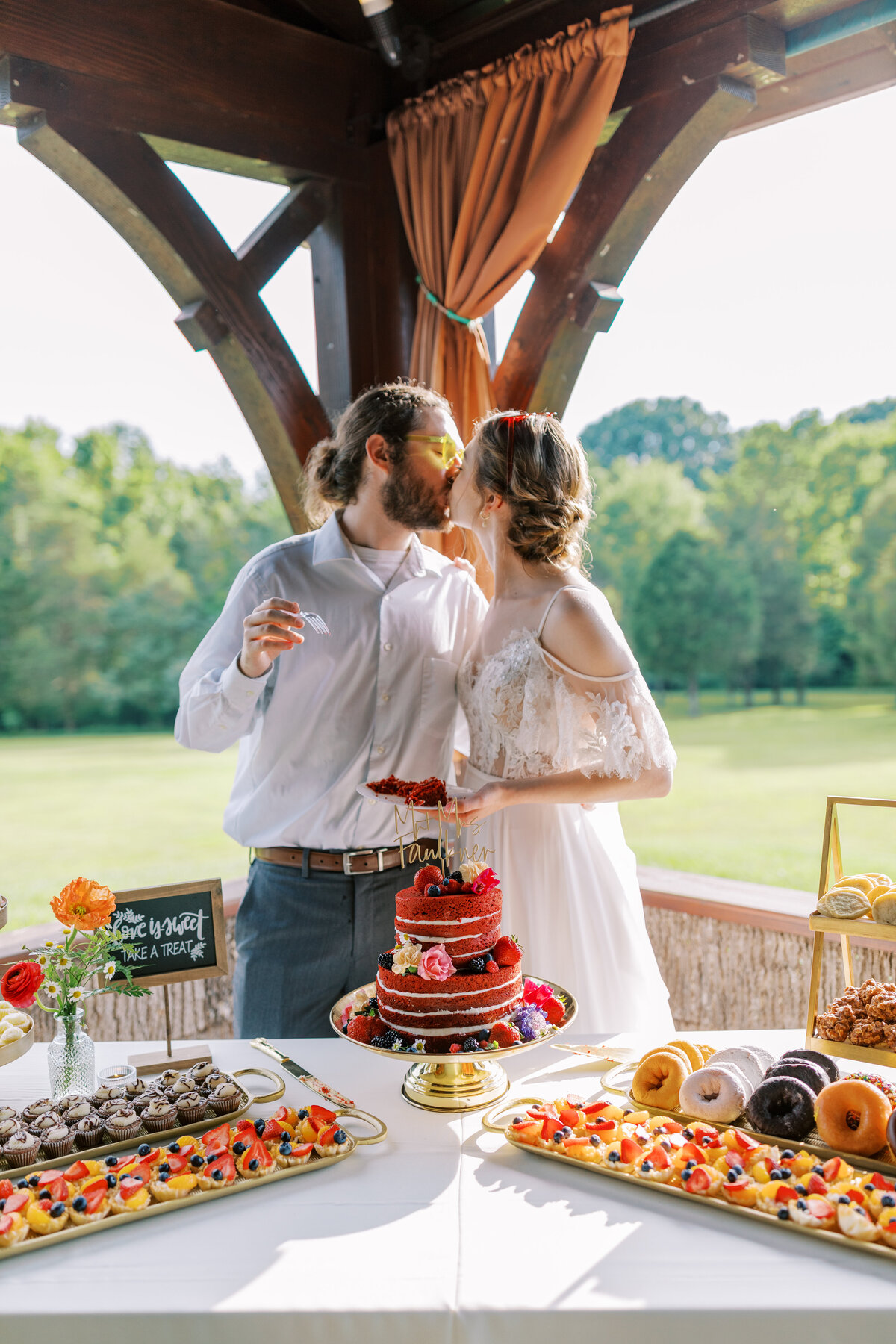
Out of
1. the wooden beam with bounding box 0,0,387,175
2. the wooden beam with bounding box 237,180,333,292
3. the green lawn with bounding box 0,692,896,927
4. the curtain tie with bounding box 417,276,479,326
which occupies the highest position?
the wooden beam with bounding box 0,0,387,175

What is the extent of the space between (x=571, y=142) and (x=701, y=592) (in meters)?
21.8

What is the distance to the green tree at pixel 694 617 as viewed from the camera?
22844 millimetres

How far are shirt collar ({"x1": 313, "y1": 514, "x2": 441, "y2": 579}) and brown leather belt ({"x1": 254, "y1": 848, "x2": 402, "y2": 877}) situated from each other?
2.19 feet

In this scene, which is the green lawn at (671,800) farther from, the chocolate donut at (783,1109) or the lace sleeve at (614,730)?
the chocolate donut at (783,1109)

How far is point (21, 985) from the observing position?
149 cm

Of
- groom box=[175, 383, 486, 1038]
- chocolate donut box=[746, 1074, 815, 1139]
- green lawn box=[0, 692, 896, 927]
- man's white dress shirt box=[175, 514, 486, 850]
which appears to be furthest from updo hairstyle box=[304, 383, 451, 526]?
green lawn box=[0, 692, 896, 927]

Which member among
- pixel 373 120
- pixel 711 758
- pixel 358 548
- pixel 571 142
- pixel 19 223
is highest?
pixel 19 223

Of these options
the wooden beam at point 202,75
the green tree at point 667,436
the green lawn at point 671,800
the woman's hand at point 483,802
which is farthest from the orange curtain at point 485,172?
the green tree at point 667,436

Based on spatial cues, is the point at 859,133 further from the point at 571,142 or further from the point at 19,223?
the point at 571,142

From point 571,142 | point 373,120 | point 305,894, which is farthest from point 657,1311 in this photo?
point 373,120

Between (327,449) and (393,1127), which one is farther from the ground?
(327,449)

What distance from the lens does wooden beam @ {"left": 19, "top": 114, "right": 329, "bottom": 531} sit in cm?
241

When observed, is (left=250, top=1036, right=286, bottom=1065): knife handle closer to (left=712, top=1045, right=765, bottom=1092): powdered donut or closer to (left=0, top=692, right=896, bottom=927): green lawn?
(left=712, top=1045, right=765, bottom=1092): powdered donut

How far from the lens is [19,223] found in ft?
65.7
